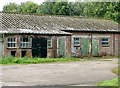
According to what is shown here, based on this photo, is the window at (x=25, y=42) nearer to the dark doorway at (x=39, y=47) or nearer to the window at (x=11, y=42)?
the dark doorway at (x=39, y=47)

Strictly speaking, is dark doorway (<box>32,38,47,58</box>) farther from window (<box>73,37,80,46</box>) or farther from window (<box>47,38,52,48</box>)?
window (<box>73,37,80,46</box>)

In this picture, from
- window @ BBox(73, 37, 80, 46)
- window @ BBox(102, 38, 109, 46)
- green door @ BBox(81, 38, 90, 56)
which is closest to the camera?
window @ BBox(73, 37, 80, 46)

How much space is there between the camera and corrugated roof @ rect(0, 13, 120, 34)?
33.6m

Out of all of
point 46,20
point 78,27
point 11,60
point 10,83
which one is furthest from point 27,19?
point 10,83

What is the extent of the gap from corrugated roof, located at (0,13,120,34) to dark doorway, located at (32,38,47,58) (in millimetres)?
805

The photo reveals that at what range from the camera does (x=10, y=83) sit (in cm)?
1577

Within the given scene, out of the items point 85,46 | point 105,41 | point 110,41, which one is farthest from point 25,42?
point 110,41

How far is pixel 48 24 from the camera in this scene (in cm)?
3659

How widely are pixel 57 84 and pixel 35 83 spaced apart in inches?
38.6

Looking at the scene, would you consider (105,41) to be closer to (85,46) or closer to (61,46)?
(85,46)

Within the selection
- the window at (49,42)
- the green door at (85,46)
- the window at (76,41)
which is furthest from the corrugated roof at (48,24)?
the green door at (85,46)

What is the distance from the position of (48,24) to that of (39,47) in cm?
371

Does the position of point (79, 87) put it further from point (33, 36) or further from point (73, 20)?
point (73, 20)

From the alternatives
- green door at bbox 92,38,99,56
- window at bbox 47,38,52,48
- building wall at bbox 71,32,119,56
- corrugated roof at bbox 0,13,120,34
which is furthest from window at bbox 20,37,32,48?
green door at bbox 92,38,99,56
